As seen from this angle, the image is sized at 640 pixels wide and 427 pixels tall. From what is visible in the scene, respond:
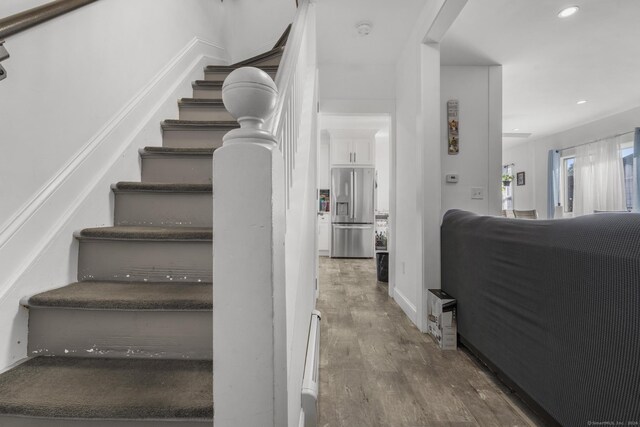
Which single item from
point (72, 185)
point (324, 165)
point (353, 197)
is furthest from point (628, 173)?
point (72, 185)

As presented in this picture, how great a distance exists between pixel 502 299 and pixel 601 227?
2.24 feet

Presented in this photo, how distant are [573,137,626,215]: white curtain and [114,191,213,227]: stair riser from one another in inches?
276

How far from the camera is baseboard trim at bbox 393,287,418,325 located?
2.67 metres

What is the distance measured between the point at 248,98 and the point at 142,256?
1022mm

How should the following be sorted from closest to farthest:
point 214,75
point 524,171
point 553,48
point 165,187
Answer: point 165,187 → point 214,75 → point 553,48 → point 524,171

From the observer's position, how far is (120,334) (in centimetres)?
109

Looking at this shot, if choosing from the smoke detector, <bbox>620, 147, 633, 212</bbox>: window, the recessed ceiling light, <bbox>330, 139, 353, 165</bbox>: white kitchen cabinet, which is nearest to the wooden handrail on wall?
the smoke detector

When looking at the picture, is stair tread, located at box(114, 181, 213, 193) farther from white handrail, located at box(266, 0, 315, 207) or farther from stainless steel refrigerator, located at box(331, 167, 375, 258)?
stainless steel refrigerator, located at box(331, 167, 375, 258)

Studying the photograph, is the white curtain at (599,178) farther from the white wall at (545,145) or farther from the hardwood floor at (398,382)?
the hardwood floor at (398,382)

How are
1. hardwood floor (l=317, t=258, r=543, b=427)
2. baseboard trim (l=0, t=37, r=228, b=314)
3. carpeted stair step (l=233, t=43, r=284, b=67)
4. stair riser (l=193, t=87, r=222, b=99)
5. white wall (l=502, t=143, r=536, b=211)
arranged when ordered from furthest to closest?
white wall (l=502, t=143, r=536, b=211) < carpeted stair step (l=233, t=43, r=284, b=67) < stair riser (l=193, t=87, r=222, b=99) < hardwood floor (l=317, t=258, r=543, b=427) < baseboard trim (l=0, t=37, r=228, b=314)

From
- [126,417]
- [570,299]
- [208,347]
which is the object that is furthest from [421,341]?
[126,417]

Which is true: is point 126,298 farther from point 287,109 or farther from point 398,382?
point 398,382

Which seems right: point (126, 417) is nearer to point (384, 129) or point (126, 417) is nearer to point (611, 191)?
point (384, 129)

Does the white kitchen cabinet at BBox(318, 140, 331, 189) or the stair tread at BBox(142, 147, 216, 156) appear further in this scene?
the white kitchen cabinet at BBox(318, 140, 331, 189)
